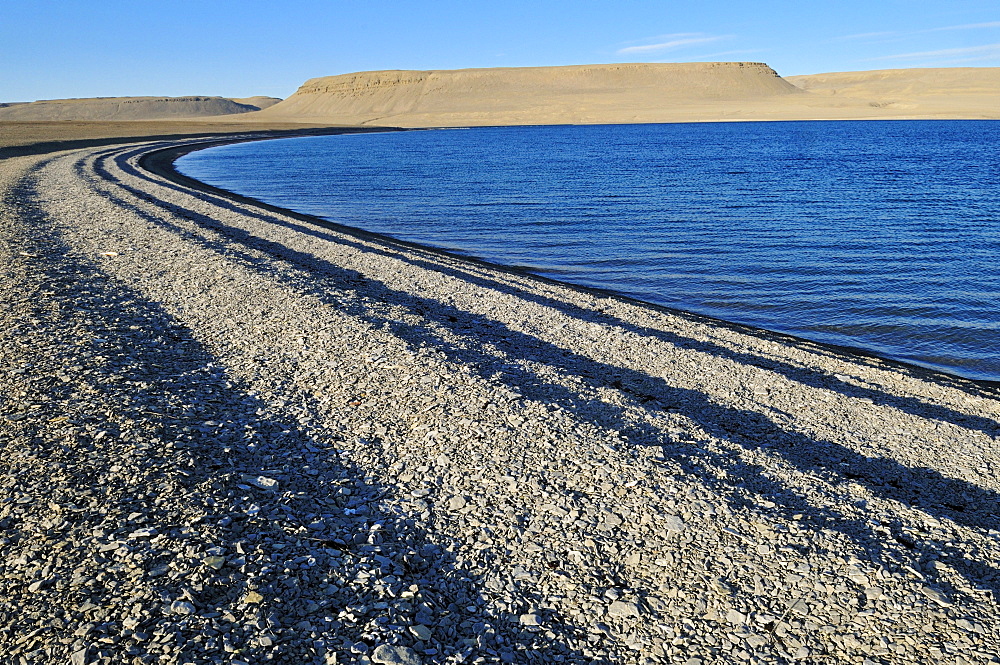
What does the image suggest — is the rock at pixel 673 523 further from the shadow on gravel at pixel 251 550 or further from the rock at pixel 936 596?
the rock at pixel 936 596

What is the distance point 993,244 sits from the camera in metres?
19.8

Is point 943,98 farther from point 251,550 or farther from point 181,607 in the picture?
point 181,607

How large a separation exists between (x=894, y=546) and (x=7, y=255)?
16089mm

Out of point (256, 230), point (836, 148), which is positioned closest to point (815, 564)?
point (256, 230)

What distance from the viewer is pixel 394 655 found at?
379 cm

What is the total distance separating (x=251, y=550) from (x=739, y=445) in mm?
4541

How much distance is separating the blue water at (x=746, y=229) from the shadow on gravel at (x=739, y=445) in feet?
14.7

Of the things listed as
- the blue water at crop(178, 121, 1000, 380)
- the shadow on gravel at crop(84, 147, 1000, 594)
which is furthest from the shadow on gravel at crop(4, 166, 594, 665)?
the blue water at crop(178, 121, 1000, 380)

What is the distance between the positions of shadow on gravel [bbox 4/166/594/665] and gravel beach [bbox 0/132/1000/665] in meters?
0.02

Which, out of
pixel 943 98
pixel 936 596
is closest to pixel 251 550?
pixel 936 596

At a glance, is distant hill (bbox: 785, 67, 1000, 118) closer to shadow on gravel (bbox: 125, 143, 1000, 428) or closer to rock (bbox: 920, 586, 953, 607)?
shadow on gravel (bbox: 125, 143, 1000, 428)

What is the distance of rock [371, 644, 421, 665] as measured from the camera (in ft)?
12.3

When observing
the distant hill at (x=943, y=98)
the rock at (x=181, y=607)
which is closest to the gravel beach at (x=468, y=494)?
the rock at (x=181, y=607)

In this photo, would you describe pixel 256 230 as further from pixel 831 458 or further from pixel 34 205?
pixel 831 458
